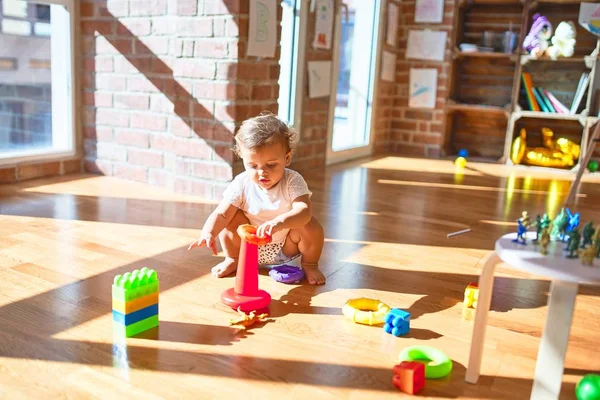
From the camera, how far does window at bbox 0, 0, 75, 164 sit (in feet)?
8.76

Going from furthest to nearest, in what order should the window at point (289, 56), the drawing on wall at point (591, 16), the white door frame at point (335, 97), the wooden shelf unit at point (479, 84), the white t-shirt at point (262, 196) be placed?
the wooden shelf unit at point (479, 84) < the drawing on wall at point (591, 16) < the white door frame at point (335, 97) < the window at point (289, 56) < the white t-shirt at point (262, 196)

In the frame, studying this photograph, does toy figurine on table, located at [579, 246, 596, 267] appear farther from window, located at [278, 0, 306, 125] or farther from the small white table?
window, located at [278, 0, 306, 125]

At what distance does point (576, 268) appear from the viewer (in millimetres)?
943

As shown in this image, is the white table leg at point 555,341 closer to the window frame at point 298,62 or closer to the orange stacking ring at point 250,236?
the orange stacking ring at point 250,236

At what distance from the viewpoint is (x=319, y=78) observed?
138 inches

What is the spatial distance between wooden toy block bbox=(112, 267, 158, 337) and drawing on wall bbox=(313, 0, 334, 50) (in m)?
2.43

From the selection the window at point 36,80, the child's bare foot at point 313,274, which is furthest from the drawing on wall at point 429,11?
the child's bare foot at point 313,274

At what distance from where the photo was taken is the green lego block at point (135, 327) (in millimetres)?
1263

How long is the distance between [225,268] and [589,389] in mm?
984

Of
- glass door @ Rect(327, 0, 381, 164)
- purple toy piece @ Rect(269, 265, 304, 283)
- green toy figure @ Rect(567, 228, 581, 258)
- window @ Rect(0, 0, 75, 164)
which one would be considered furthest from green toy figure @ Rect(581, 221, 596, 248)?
glass door @ Rect(327, 0, 381, 164)

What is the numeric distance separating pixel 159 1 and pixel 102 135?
0.77 m

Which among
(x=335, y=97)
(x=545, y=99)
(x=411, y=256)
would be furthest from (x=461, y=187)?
(x=411, y=256)

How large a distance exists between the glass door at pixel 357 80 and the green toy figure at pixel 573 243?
3.02 metres

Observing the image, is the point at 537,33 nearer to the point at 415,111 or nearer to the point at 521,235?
the point at 415,111
